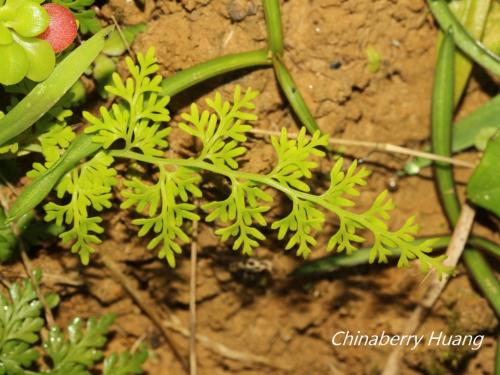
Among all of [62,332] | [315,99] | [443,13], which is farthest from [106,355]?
[443,13]

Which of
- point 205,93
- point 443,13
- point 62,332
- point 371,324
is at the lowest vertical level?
point 371,324

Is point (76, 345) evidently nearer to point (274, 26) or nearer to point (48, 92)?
point (48, 92)

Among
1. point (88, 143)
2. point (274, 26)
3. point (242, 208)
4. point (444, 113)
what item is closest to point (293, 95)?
point (274, 26)

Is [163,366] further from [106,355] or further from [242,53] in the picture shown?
[242,53]

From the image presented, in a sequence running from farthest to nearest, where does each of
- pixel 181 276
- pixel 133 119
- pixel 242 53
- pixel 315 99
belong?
pixel 181 276, pixel 315 99, pixel 242 53, pixel 133 119

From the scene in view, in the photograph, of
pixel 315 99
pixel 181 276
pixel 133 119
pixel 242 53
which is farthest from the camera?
pixel 181 276

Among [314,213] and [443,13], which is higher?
[443,13]

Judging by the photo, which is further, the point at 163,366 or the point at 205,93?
the point at 163,366
